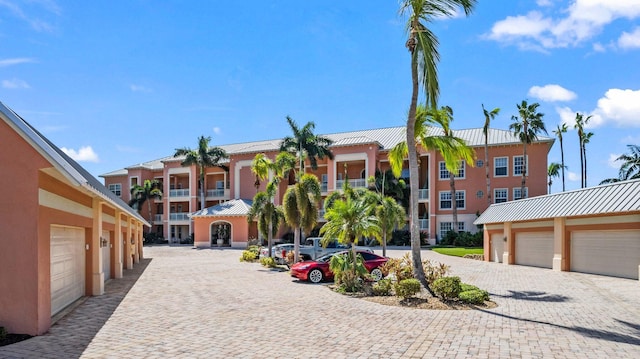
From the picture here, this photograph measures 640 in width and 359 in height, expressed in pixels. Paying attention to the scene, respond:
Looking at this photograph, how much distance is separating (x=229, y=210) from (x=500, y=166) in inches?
1123

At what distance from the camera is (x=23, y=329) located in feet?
29.7

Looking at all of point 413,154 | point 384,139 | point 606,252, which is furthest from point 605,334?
point 384,139

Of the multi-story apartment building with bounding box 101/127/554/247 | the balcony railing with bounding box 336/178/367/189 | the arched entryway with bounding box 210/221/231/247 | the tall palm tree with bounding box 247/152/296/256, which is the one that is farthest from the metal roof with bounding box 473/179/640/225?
the arched entryway with bounding box 210/221/231/247

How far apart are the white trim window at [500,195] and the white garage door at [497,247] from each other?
14.4m

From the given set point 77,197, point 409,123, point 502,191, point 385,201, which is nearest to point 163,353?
point 77,197

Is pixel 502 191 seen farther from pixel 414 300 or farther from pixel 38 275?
pixel 38 275

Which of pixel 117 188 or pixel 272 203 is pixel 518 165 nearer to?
pixel 272 203

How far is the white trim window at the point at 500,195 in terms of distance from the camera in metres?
43.6

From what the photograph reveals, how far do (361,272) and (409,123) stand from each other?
5374mm

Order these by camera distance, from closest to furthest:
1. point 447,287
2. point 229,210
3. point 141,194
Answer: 1. point 447,287
2. point 229,210
3. point 141,194

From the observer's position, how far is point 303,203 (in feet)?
75.8

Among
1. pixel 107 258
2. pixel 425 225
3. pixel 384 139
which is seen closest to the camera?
pixel 107 258

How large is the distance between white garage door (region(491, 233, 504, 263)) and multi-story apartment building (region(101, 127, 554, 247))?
458 inches

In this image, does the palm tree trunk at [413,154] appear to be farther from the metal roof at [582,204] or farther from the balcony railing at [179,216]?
the balcony railing at [179,216]
